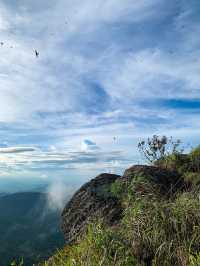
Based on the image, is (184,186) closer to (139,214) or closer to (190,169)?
(190,169)

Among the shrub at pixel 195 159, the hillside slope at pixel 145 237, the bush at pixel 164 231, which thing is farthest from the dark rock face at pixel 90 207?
the shrub at pixel 195 159

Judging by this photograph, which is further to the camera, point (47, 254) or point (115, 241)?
point (47, 254)

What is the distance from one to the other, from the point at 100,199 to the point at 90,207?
51cm

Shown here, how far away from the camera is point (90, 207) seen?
1595 cm

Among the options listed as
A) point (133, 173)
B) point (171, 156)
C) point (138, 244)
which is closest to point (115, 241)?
point (138, 244)

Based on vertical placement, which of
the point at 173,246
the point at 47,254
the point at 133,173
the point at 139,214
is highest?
the point at 133,173

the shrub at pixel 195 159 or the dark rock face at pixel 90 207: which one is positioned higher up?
the shrub at pixel 195 159

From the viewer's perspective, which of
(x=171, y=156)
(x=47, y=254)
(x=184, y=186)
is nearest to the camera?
(x=47, y=254)

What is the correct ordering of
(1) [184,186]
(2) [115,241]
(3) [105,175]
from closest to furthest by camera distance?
(2) [115,241] → (1) [184,186] → (3) [105,175]

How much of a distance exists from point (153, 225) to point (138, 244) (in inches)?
24.9

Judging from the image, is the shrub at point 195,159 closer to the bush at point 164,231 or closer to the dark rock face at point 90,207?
the dark rock face at point 90,207

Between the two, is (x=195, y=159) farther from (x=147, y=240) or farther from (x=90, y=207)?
(x=147, y=240)

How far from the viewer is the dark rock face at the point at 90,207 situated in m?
14.8

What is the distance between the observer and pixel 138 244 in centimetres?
1016
